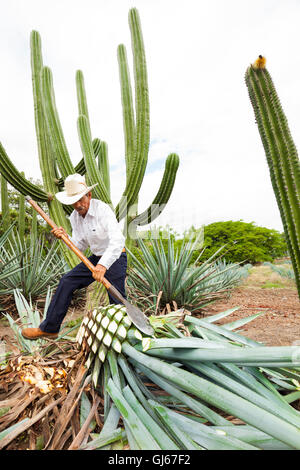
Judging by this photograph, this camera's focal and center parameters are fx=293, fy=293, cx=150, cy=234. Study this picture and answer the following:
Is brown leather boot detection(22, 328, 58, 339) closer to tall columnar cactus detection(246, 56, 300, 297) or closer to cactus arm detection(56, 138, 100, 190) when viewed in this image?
tall columnar cactus detection(246, 56, 300, 297)

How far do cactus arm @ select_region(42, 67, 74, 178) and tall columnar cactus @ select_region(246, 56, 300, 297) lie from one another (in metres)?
3.60

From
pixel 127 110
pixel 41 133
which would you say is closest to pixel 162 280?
pixel 127 110

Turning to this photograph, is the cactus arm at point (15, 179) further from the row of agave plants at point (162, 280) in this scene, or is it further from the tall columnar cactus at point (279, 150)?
the tall columnar cactus at point (279, 150)

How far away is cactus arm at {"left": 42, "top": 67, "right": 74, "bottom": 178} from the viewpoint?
4.95 metres

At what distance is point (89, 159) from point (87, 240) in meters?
2.13

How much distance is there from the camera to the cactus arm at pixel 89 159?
446 cm

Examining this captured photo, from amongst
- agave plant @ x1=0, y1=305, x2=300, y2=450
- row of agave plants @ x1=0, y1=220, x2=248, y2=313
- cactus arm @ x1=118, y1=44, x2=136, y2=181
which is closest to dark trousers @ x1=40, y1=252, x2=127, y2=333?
row of agave plants @ x1=0, y1=220, x2=248, y2=313

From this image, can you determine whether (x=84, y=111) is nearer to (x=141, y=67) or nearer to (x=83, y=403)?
(x=141, y=67)

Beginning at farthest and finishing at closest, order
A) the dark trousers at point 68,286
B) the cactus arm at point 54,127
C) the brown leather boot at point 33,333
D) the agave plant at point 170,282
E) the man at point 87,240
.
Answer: the cactus arm at point 54,127 < the agave plant at point 170,282 < the man at point 87,240 < the dark trousers at point 68,286 < the brown leather boot at point 33,333

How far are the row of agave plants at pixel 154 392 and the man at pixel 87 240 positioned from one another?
957mm

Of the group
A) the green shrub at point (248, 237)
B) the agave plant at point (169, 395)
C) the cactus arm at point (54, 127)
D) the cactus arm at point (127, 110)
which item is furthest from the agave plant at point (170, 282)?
the green shrub at point (248, 237)

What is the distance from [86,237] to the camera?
2992 millimetres

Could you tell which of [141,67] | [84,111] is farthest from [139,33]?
[84,111]

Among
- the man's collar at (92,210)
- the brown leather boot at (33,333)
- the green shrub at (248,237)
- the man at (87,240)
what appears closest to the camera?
the brown leather boot at (33,333)
